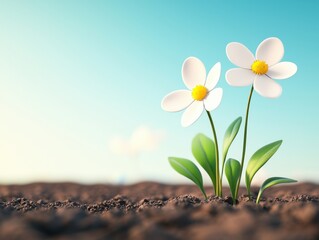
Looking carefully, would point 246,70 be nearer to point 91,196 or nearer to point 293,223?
point 293,223

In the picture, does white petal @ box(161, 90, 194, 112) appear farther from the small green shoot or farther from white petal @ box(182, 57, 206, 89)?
the small green shoot

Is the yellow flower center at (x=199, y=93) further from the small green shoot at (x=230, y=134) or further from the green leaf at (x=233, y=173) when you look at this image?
the green leaf at (x=233, y=173)

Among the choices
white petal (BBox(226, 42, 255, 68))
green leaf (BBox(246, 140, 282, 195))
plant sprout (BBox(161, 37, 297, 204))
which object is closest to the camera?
plant sprout (BBox(161, 37, 297, 204))

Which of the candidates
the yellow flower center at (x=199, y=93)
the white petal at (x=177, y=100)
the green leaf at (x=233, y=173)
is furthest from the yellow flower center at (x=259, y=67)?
the green leaf at (x=233, y=173)

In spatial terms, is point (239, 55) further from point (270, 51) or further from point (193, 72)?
point (193, 72)

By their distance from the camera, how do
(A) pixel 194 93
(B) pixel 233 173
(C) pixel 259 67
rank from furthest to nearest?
(B) pixel 233 173 → (A) pixel 194 93 → (C) pixel 259 67

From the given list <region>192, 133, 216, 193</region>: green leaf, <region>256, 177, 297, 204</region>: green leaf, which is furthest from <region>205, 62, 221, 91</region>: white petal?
<region>256, 177, 297, 204</region>: green leaf

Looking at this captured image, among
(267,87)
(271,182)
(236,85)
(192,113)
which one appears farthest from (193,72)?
(271,182)
